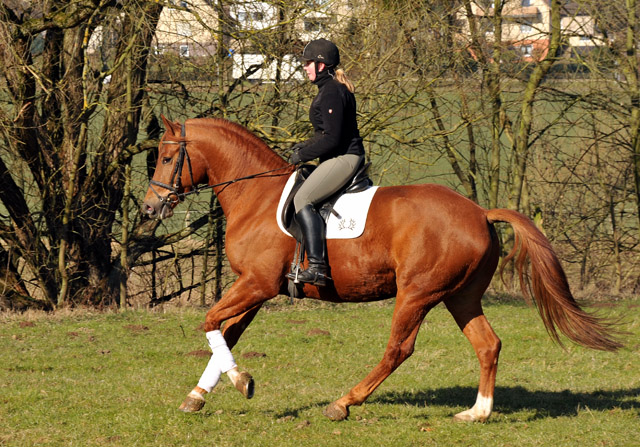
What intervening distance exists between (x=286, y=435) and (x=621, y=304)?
8946 millimetres

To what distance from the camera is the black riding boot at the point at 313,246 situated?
6.25 metres

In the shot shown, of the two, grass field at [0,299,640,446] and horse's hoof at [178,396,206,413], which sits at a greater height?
horse's hoof at [178,396,206,413]

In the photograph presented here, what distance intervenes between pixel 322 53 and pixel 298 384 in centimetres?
330

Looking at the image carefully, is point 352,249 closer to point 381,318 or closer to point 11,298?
point 381,318

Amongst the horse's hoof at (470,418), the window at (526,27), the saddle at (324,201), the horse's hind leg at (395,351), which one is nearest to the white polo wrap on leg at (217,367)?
the horse's hind leg at (395,351)

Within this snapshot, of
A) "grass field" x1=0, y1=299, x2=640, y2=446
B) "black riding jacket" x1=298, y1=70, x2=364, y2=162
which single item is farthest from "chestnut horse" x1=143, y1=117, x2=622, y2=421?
"black riding jacket" x1=298, y1=70, x2=364, y2=162

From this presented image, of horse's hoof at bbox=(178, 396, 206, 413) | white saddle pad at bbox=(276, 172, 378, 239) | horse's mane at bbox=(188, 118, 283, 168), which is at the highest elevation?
horse's mane at bbox=(188, 118, 283, 168)

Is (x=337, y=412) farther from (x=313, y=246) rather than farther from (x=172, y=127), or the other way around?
(x=172, y=127)

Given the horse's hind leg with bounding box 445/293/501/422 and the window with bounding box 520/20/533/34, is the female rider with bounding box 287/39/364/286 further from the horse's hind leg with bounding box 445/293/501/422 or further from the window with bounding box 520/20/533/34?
the window with bounding box 520/20/533/34

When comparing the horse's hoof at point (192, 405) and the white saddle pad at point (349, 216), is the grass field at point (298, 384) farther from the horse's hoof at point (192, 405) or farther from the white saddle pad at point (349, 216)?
the white saddle pad at point (349, 216)

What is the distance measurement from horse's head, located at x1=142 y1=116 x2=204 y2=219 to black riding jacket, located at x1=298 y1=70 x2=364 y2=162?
3.44 ft

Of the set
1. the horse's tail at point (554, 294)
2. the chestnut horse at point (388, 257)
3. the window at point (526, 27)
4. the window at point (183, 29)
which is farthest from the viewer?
the window at point (526, 27)

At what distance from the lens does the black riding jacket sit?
632 centimetres

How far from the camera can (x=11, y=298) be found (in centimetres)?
1321
